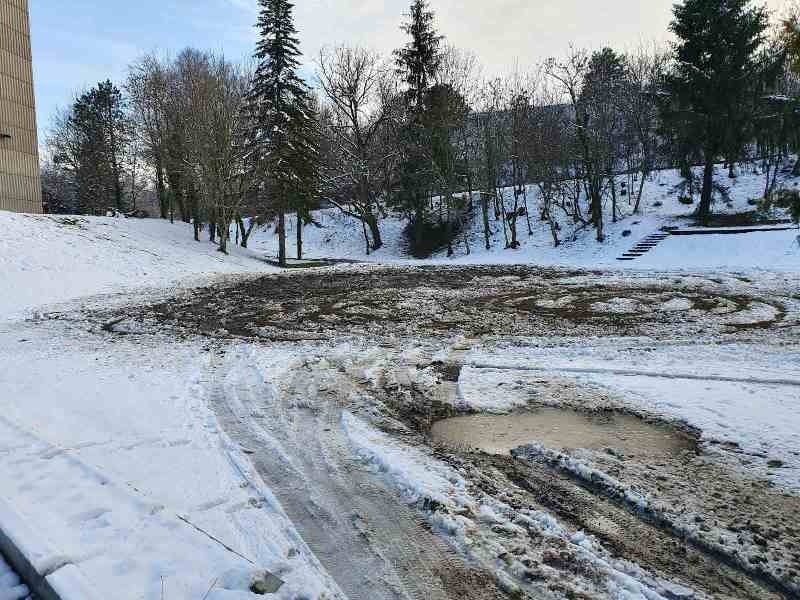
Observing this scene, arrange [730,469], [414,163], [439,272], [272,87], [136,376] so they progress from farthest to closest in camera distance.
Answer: [414,163] → [272,87] → [439,272] → [136,376] → [730,469]

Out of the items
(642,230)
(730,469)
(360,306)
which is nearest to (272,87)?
(360,306)

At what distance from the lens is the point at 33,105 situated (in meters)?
24.4

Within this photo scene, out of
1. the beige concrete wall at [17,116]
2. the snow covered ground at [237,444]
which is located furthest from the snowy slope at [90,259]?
the snow covered ground at [237,444]

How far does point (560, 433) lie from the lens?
15.0ft

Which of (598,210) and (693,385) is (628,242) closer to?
(598,210)

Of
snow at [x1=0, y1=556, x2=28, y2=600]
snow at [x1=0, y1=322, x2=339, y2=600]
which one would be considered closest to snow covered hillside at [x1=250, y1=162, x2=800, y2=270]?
snow at [x1=0, y1=322, x2=339, y2=600]

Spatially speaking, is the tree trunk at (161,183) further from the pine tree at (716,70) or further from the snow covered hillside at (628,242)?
the pine tree at (716,70)

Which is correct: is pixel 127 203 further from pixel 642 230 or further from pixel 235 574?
pixel 235 574

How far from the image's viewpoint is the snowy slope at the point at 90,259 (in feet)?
48.7

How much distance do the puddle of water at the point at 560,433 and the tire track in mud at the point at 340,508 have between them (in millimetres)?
1059

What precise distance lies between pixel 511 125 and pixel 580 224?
6.96 metres

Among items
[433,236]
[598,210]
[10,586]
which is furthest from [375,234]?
[10,586]

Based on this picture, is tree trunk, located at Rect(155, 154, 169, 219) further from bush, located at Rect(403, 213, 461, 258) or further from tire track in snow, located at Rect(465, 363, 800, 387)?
tire track in snow, located at Rect(465, 363, 800, 387)

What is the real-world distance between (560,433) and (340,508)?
218 centimetres
